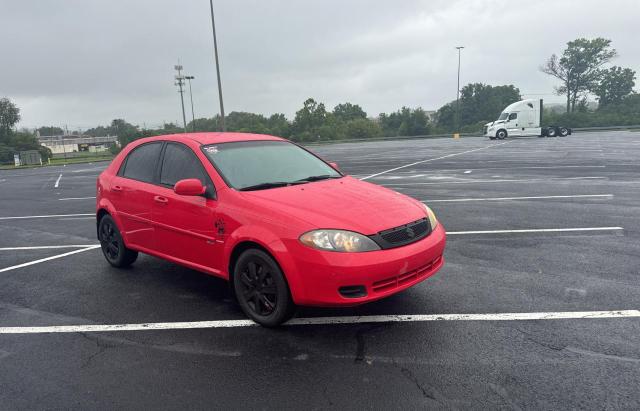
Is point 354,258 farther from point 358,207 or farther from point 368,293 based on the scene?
point 358,207

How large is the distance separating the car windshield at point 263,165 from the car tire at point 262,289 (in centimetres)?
71

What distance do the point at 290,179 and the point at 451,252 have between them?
→ 2541mm

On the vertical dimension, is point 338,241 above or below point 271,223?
below

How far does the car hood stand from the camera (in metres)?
3.51

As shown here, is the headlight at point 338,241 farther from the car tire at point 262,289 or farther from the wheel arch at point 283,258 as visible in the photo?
the car tire at point 262,289

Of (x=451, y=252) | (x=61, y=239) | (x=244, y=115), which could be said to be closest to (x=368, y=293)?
(x=451, y=252)

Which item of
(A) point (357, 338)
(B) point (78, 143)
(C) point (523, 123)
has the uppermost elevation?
(B) point (78, 143)

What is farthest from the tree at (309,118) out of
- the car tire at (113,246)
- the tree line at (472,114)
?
the car tire at (113,246)

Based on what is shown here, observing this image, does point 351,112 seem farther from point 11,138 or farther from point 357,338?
point 357,338

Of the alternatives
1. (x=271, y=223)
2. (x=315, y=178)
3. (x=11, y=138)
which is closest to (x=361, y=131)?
(x=11, y=138)

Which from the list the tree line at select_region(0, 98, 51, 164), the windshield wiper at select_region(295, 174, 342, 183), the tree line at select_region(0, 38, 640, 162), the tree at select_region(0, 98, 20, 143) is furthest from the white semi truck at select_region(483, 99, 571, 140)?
the tree at select_region(0, 98, 20, 143)

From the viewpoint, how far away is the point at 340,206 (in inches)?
147

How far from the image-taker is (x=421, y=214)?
3971 mm

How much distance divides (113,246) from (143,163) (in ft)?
4.09
